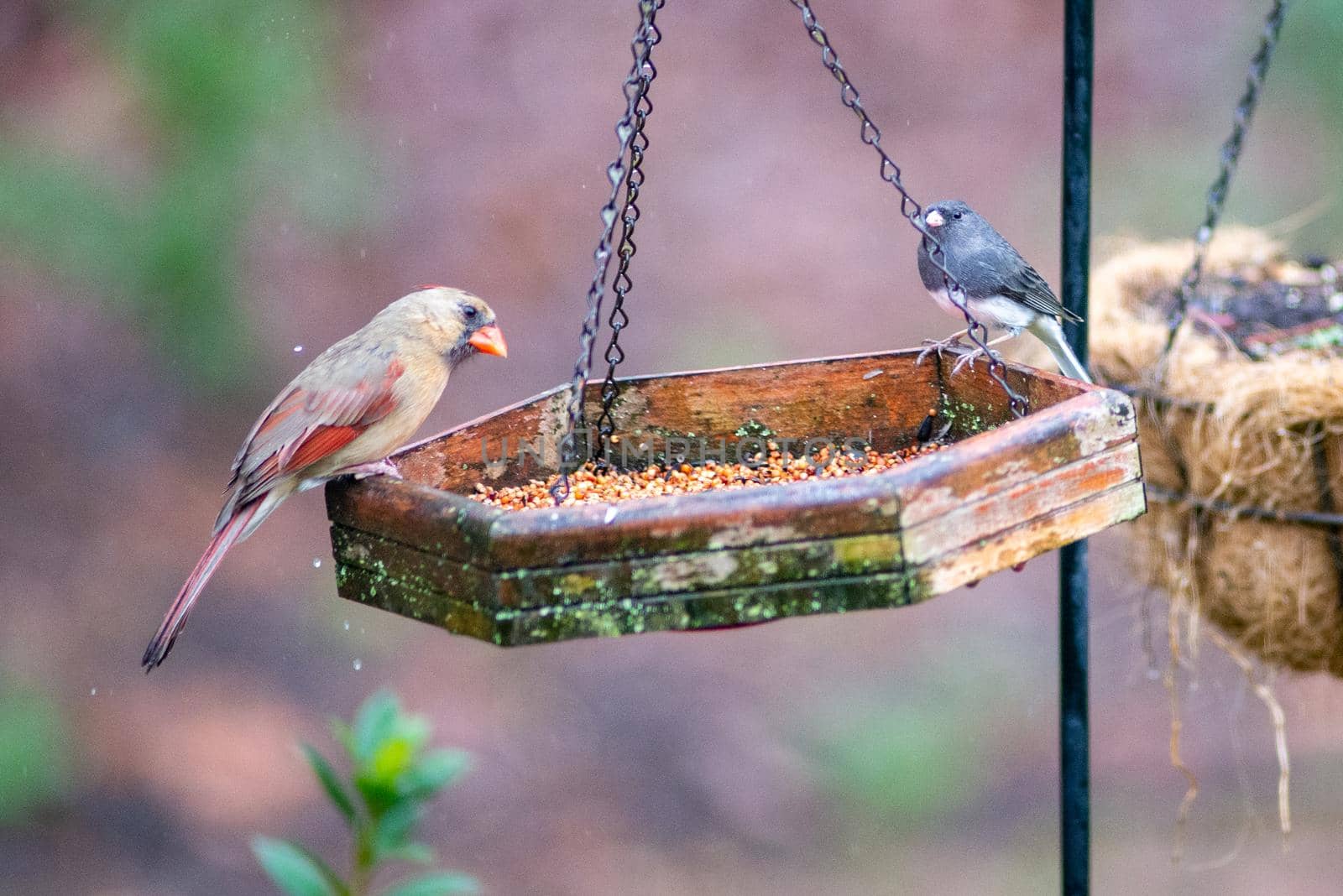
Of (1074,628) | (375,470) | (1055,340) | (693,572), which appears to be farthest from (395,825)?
(1055,340)

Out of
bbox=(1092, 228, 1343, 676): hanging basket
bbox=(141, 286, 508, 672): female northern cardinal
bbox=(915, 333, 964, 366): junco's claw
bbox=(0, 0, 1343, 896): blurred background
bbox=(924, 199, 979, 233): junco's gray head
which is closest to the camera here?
bbox=(141, 286, 508, 672): female northern cardinal

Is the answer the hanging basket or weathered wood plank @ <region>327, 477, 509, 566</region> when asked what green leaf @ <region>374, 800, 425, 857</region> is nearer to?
weathered wood plank @ <region>327, 477, 509, 566</region>

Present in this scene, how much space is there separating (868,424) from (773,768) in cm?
386

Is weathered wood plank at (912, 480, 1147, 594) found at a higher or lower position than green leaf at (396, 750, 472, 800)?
higher

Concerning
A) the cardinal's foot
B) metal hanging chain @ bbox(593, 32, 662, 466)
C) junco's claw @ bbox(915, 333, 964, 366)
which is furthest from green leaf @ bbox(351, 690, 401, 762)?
junco's claw @ bbox(915, 333, 964, 366)

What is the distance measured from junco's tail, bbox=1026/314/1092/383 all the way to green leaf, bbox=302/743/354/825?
220cm

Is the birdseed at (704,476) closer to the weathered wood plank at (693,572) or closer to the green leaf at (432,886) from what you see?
the weathered wood plank at (693,572)

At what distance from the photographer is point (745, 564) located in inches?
75.8

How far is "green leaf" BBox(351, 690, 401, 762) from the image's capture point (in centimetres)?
106

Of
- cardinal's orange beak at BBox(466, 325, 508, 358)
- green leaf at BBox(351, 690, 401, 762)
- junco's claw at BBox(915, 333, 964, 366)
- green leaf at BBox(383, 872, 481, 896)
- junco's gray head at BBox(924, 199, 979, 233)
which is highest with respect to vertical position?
junco's gray head at BBox(924, 199, 979, 233)

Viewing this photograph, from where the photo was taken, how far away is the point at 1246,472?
117 inches

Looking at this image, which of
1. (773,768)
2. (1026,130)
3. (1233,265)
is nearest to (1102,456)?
(1233,265)

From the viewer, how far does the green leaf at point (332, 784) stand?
3.34 ft

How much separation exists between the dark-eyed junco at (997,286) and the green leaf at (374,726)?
2.09 metres
